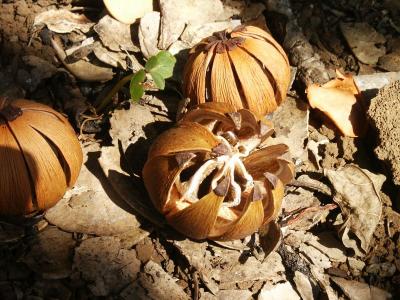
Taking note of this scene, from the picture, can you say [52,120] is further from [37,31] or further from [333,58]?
[333,58]

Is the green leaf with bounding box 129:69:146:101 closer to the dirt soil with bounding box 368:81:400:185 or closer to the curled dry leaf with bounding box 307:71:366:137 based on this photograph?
the curled dry leaf with bounding box 307:71:366:137

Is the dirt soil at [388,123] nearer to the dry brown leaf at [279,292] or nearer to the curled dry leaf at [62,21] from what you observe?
Result: the dry brown leaf at [279,292]

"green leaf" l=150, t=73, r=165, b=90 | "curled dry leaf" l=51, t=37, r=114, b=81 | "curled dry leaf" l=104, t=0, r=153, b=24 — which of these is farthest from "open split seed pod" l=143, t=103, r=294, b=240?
"curled dry leaf" l=104, t=0, r=153, b=24

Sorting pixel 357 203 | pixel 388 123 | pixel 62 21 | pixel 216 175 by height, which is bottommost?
pixel 357 203

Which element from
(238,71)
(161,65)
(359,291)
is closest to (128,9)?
(161,65)

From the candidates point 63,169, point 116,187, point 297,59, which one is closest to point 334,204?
point 297,59

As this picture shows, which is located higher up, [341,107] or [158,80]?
[158,80]

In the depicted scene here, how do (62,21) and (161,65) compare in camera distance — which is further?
(62,21)

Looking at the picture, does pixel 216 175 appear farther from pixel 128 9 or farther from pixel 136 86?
pixel 128 9
